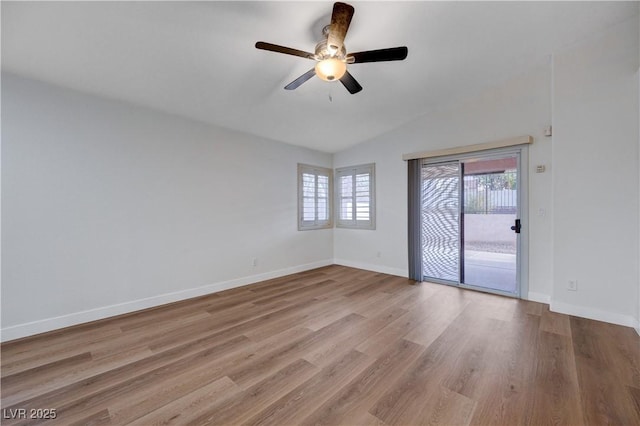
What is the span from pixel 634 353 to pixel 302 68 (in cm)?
417

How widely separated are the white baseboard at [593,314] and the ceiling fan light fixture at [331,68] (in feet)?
12.2

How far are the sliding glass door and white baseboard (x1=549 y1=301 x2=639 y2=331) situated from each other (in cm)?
53

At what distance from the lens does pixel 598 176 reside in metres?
3.00

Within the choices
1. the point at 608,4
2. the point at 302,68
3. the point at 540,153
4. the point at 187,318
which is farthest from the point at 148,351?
the point at 608,4

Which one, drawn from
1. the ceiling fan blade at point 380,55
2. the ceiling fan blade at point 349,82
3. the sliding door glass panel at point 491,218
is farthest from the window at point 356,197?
the ceiling fan blade at point 380,55

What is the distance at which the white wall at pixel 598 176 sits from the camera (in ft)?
9.34

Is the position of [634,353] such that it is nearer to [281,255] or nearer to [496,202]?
[496,202]

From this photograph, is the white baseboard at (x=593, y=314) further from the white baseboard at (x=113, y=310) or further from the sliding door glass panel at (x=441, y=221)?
the white baseboard at (x=113, y=310)

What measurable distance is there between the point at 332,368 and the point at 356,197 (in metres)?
3.89

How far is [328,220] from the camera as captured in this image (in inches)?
235

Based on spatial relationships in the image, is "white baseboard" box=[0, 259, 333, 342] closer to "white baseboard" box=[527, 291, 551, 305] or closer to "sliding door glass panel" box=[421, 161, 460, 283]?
"sliding door glass panel" box=[421, 161, 460, 283]

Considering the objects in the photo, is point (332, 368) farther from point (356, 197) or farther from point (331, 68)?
point (356, 197)

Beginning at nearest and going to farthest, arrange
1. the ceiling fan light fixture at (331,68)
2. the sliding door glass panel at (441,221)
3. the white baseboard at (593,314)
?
the ceiling fan light fixture at (331,68) → the white baseboard at (593,314) → the sliding door glass panel at (441,221)

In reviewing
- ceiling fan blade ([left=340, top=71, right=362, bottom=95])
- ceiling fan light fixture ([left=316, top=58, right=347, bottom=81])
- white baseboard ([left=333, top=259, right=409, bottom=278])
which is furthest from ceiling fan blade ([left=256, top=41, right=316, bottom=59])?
white baseboard ([left=333, top=259, right=409, bottom=278])
